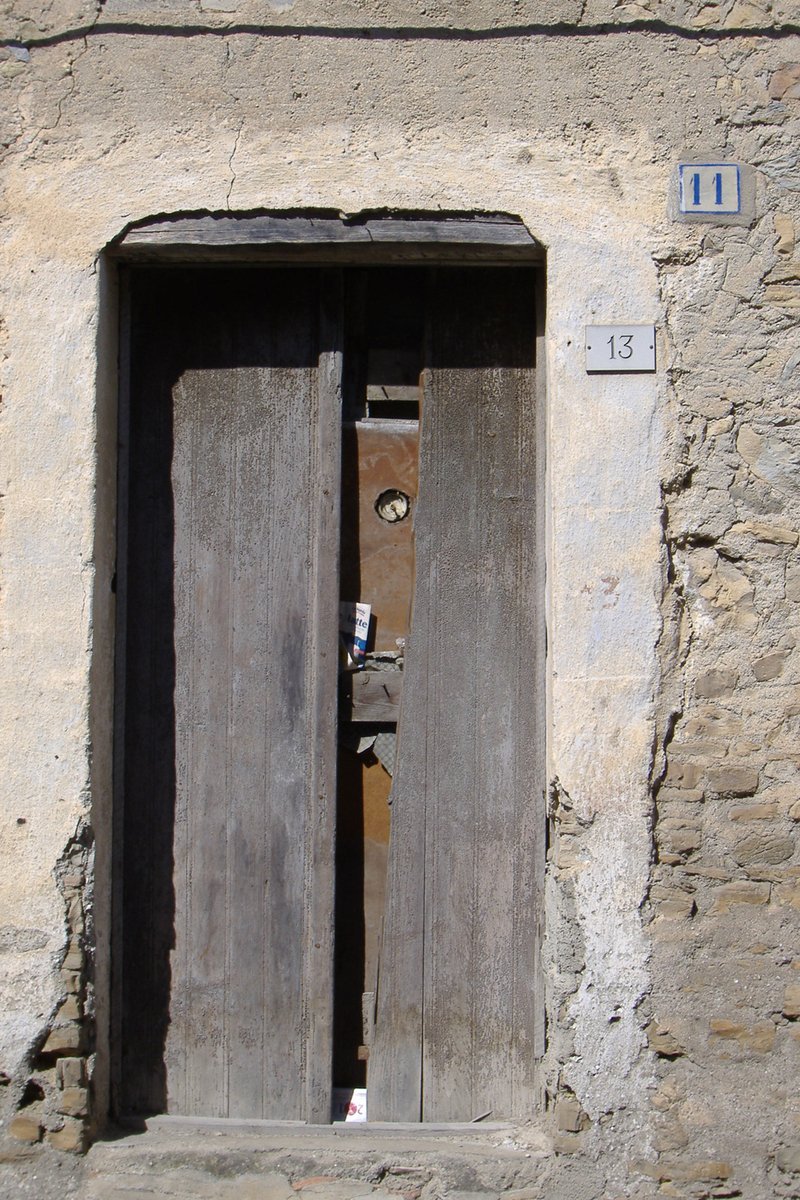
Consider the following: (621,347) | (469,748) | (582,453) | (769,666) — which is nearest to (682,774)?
(769,666)

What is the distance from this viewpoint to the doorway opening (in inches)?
115

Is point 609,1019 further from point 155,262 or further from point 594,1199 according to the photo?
point 155,262

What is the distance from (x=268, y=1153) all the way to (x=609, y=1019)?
0.96 meters

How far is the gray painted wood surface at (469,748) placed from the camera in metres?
2.91

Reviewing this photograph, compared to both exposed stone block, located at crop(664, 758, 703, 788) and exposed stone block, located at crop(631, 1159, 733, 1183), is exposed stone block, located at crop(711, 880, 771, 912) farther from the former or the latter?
exposed stone block, located at crop(631, 1159, 733, 1183)

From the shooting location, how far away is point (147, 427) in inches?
119

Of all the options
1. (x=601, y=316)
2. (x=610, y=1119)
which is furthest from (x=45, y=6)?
(x=610, y=1119)

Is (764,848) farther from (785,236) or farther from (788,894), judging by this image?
(785,236)

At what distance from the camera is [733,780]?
2699mm

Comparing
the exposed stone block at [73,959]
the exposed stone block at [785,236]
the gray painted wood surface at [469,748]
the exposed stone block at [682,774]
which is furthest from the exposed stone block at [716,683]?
the exposed stone block at [73,959]

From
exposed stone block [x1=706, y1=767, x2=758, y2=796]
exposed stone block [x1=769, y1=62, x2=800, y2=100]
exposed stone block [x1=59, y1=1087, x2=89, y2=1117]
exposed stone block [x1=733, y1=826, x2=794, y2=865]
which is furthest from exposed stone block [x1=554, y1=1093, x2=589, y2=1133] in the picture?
exposed stone block [x1=769, y1=62, x2=800, y2=100]

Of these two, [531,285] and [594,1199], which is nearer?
[594,1199]

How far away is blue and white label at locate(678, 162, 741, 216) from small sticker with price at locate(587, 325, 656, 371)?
0.35m

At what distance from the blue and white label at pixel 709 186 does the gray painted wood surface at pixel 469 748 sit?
19.2 inches
